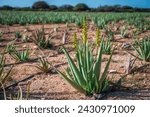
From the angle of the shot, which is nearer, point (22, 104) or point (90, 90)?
point (22, 104)

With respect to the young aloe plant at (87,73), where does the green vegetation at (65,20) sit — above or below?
below

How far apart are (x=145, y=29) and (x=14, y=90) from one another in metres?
6.58

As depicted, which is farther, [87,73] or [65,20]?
[65,20]

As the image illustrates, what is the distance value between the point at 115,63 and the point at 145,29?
200 inches

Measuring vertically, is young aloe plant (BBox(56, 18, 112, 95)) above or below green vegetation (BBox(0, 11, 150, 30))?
above

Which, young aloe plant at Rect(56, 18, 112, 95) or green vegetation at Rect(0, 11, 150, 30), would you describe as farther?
green vegetation at Rect(0, 11, 150, 30)

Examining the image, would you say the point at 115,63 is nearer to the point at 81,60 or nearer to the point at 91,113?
the point at 81,60

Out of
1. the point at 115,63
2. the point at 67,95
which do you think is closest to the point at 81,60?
the point at 67,95

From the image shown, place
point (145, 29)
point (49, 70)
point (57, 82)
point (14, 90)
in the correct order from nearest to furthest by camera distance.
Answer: point (14, 90) < point (57, 82) < point (49, 70) < point (145, 29)

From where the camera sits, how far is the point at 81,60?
2998mm

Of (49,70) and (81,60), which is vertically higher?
(81,60)

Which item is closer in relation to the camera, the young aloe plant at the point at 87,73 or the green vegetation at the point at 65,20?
the young aloe plant at the point at 87,73

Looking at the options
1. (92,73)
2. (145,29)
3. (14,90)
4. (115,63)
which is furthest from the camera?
(145,29)

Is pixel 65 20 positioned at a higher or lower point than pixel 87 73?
lower
